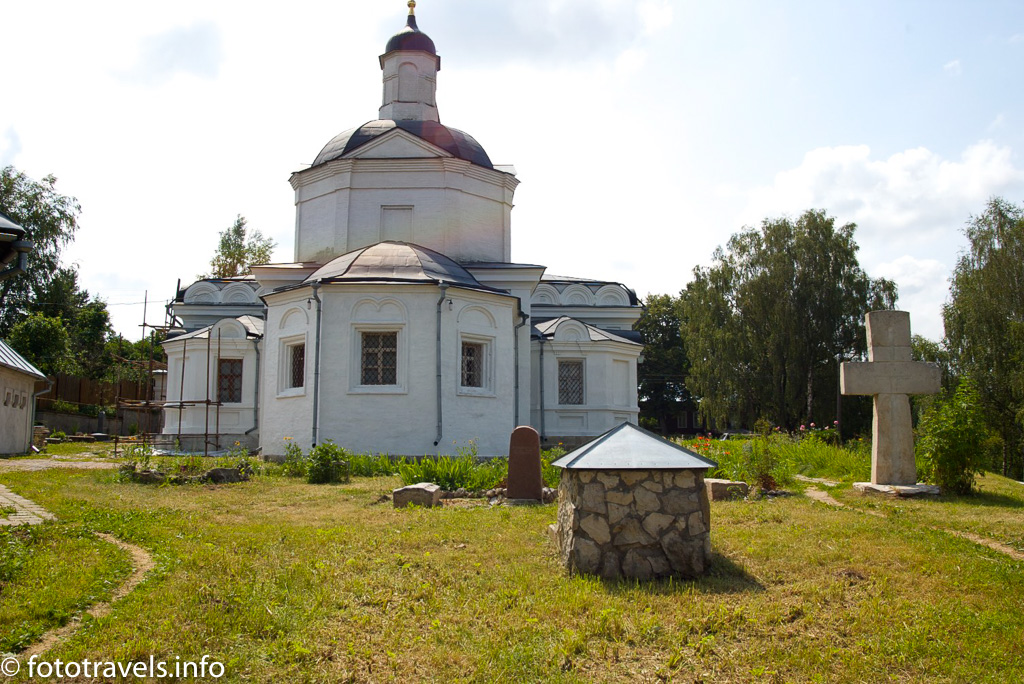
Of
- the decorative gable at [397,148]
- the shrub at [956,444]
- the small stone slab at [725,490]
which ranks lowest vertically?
the small stone slab at [725,490]

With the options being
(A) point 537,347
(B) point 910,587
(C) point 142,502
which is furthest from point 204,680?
(A) point 537,347

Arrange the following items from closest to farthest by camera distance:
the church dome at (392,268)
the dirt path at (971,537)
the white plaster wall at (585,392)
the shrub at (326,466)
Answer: the dirt path at (971,537) < the shrub at (326,466) < the church dome at (392,268) < the white plaster wall at (585,392)

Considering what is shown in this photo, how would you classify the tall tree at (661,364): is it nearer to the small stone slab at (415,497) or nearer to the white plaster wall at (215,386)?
the white plaster wall at (215,386)

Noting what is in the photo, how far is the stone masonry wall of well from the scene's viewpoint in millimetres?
6332

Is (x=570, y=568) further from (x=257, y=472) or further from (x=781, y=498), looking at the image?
(x=257, y=472)

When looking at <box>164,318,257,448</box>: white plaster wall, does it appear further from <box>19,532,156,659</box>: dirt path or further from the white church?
<box>19,532,156,659</box>: dirt path

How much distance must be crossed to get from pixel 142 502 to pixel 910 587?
9.56 metres

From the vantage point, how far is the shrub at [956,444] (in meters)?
10.8

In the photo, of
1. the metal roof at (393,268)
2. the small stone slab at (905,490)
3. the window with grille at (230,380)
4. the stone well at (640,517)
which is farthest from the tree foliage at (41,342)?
the small stone slab at (905,490)

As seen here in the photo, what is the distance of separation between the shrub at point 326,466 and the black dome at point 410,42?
52.9ft

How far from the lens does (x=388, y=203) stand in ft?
73.9

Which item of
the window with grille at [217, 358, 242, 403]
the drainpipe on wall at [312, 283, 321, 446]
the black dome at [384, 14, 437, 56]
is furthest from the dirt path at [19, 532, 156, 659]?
the black dome at [384, 14, 437, 56]

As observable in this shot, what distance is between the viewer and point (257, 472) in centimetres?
1511

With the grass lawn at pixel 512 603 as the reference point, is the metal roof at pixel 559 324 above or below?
above
